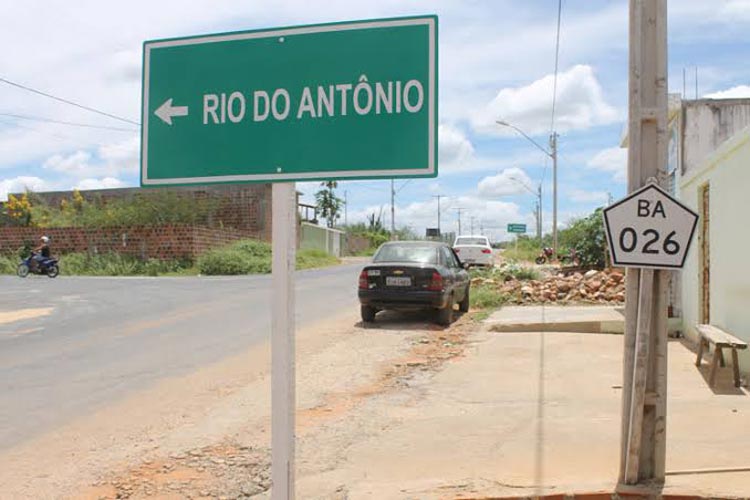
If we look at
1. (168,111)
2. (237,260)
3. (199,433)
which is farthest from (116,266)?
(168,111)

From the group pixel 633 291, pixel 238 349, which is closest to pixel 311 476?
pixel 633 291

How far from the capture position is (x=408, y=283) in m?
12.7

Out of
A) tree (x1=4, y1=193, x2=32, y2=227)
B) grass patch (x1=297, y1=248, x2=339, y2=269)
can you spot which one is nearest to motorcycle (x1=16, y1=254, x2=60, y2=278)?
grass patch (x1=297, y1=248, x2=339, y2=269)

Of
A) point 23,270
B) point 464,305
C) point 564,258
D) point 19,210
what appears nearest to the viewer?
point 464,305

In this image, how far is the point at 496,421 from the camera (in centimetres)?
605

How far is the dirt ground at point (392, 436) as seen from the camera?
4.58m

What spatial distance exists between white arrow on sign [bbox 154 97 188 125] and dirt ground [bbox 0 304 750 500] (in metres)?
2.41

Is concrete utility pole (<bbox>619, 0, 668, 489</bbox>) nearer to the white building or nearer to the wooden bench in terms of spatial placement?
the wooden bench

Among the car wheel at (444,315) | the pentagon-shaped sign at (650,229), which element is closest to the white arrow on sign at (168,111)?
the pentagon-shaped sign at (650,229)

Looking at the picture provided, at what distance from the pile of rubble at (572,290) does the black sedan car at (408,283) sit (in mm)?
3960

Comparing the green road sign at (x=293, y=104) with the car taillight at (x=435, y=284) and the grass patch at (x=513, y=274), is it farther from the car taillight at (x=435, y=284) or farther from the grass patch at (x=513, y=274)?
the grass patch at (x=513, y=274)

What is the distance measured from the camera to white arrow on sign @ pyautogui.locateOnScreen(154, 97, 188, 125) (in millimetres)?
3441

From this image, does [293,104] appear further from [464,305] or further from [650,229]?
[464,305]

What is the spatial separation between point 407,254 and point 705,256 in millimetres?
5228
